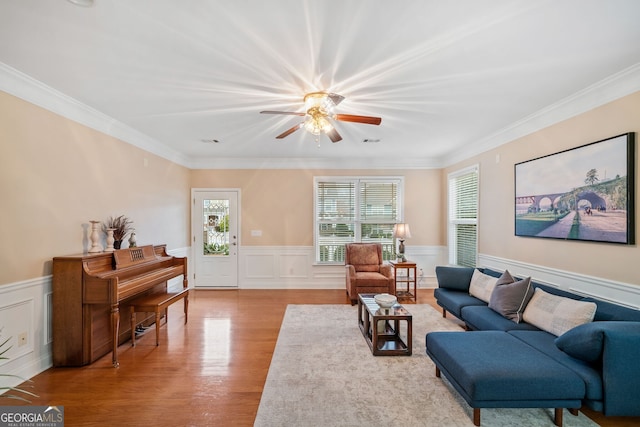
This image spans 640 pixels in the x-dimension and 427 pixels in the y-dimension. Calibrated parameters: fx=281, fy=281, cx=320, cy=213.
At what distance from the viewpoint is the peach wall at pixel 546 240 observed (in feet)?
8.03

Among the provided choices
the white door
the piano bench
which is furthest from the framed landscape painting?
the white door

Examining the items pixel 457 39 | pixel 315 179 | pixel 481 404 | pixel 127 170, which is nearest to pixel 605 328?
pixel 481 404

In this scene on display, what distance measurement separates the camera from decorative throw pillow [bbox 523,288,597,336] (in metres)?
2.33

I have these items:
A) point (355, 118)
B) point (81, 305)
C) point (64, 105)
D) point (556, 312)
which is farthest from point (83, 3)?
point (556, 312)

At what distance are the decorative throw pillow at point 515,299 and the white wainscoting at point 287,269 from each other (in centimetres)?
290

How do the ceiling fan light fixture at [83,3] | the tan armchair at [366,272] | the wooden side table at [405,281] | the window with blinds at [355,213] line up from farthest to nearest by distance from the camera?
the window with blinds at [355,213]
the wooden side table at [405,281]
the tan armchair at [366,272]
the ceiling fan light fixture at [83,3]

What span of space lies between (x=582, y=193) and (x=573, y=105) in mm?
926

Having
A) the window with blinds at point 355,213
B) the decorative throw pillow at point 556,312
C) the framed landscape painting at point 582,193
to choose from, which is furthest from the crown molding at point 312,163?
the decorative throw pillow at point 556,312

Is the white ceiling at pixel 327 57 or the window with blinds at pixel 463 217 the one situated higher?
the white ceiling at pixel 327 57

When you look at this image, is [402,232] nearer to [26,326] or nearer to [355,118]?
[355,118]

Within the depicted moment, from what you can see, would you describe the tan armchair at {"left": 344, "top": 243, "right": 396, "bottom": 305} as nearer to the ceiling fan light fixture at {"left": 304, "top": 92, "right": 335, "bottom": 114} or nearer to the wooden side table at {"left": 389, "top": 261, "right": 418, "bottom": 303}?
the wooden side table at {"left": 389, "top": 261, "right": 418, "bottom": 303}

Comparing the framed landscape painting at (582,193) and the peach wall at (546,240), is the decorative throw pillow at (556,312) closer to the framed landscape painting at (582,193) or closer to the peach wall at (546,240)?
the peach wall at (546,240)

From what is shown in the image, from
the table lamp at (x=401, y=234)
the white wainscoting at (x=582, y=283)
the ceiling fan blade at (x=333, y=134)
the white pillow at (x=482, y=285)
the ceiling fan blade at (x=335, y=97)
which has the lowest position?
the white pillow at (x=482, y=285)

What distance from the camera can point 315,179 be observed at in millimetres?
5906
